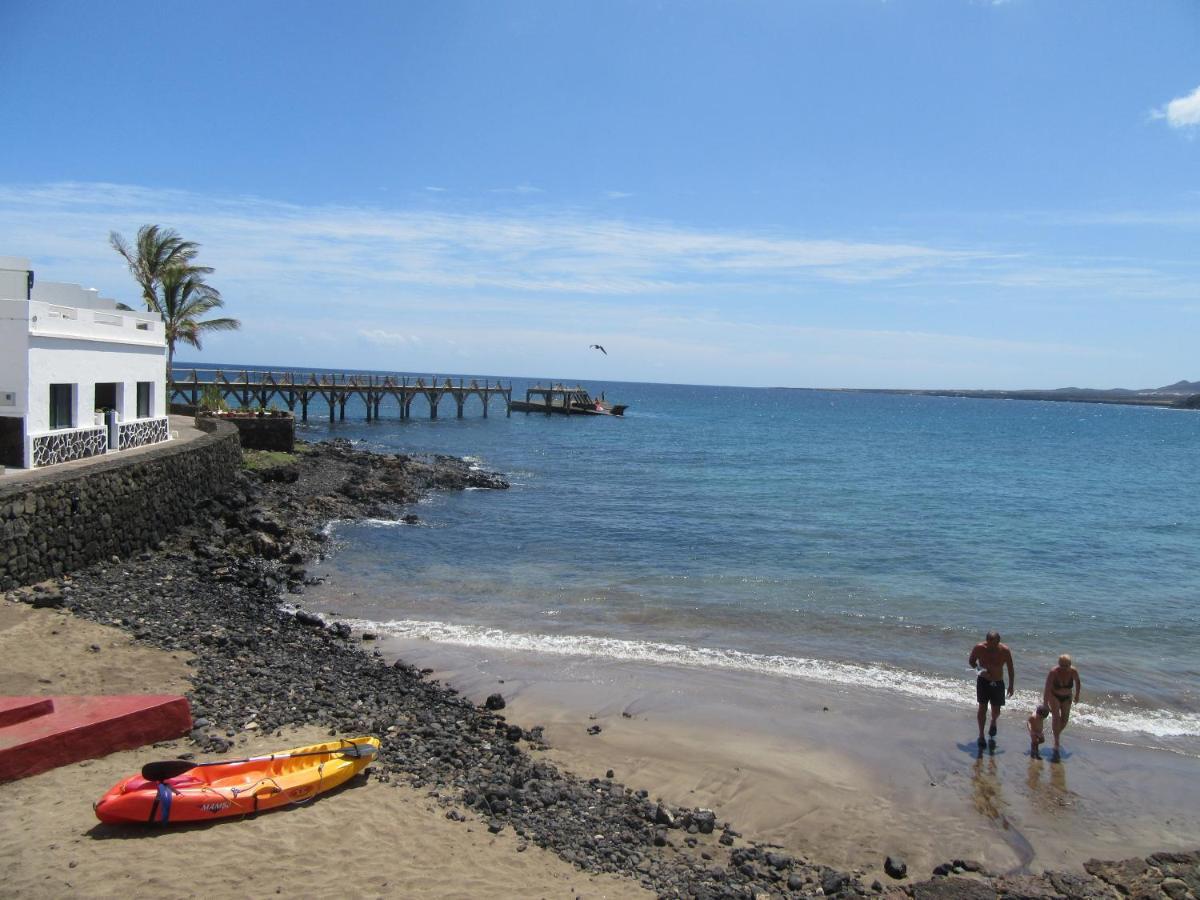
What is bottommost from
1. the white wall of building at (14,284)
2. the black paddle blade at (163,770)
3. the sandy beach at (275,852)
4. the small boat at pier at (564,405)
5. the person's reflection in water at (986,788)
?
the person's reflection in water at (986,788)

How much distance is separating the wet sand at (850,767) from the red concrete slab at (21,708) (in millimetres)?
5038

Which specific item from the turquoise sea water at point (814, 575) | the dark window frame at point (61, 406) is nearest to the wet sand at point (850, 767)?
the turquoise sea water at point (814, 575)

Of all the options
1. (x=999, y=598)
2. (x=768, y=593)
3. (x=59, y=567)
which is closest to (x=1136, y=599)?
(x=999, y=598)

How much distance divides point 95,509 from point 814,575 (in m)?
14.7

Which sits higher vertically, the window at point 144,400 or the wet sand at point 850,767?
the window at point 144,400

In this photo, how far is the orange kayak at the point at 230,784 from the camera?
6.81 meters

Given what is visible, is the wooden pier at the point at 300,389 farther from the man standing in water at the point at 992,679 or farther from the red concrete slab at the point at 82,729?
the man standing in water at the point at 992,679

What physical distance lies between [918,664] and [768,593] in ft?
14.9

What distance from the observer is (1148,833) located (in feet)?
29.1

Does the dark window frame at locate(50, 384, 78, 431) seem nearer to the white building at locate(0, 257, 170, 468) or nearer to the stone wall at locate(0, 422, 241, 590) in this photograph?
the white building at locate(0, 257, 170, 468)

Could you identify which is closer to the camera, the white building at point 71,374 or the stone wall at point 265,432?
the white building at point 71,374

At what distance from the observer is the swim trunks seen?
10.8m

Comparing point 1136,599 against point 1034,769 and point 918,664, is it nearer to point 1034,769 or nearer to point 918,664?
point 918,664

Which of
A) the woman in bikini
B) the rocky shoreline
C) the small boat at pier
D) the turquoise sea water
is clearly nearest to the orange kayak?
the rocky shoreline
